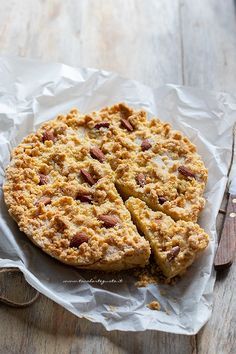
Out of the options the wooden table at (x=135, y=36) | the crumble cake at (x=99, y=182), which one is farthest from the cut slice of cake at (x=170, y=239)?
the wooden table at (x=135, y=36)

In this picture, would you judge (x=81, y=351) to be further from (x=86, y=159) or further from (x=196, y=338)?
(x=86, y=159)

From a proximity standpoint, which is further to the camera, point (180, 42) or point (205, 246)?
point (180, 42)

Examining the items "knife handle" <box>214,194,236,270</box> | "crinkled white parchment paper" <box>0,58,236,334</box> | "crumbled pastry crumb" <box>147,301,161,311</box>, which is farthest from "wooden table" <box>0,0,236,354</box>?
"crumbled pastry crumb" <box>147,301,161,311</box>

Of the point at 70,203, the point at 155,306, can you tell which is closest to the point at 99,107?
the point at 70,203

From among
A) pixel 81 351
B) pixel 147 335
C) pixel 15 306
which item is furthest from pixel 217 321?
pixel 15 306

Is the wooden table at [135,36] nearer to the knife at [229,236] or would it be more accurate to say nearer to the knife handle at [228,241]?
the knife at [229,236]

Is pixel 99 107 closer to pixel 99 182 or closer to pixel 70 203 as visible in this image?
pixel 99 182

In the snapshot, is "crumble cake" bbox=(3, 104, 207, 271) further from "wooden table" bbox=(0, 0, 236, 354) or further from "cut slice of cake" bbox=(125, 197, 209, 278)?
"wooden table" bbox=(0, 0, 236, 354)
